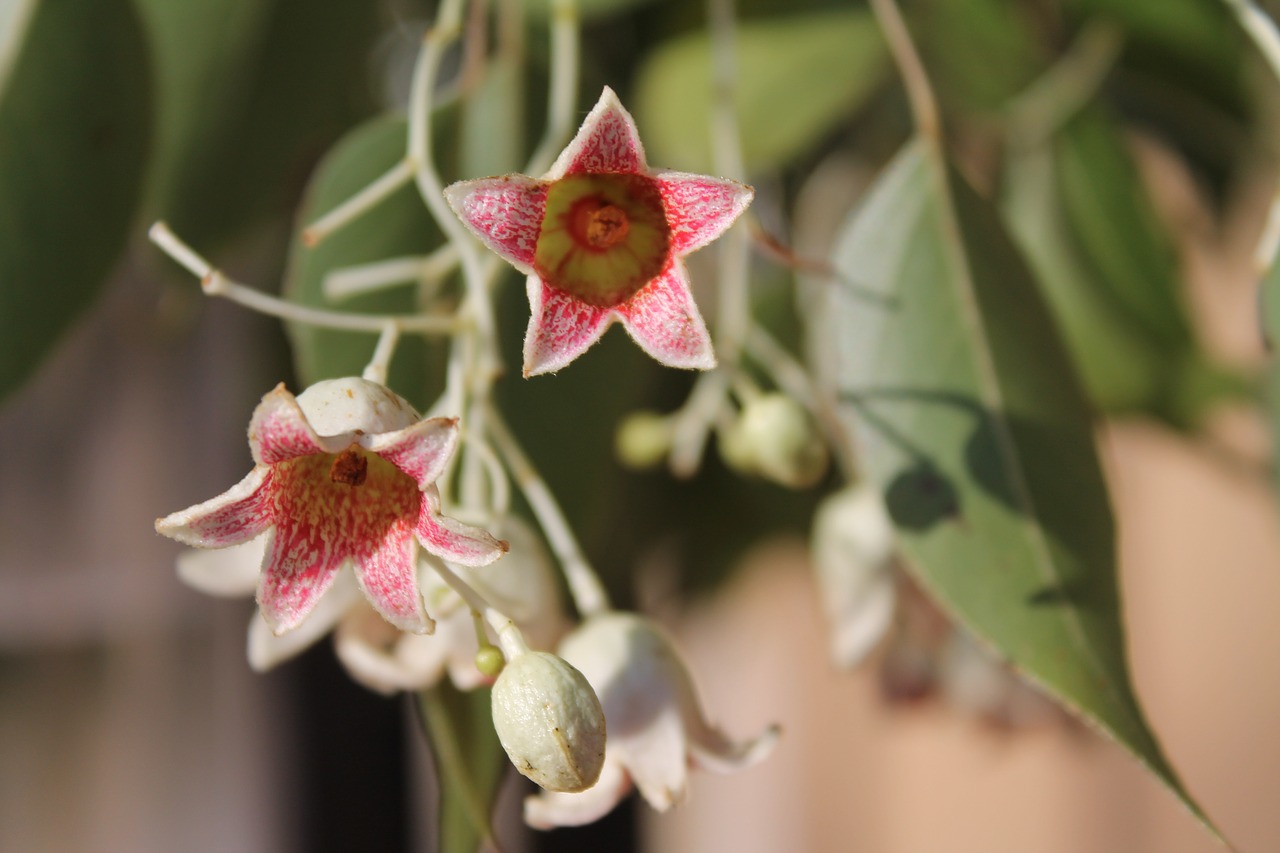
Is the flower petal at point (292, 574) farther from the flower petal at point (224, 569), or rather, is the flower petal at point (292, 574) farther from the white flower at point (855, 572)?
the white flower at point (855, 572)

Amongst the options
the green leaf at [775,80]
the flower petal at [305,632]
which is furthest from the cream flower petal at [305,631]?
the green leaf at [775,80]

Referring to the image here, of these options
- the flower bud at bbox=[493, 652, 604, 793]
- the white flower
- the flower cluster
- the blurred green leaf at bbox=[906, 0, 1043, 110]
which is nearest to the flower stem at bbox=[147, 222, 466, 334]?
the flower cluster

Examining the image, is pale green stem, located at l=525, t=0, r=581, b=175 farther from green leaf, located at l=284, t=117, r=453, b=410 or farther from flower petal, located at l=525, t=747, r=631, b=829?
flower petal, located at l=525, t=747, r=631, b=829

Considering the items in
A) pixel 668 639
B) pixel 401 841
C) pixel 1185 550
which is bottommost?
pixel 1185 550

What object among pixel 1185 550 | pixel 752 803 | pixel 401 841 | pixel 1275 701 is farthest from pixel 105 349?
pixel 1275 701

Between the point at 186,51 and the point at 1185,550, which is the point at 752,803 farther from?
the point at 186,51

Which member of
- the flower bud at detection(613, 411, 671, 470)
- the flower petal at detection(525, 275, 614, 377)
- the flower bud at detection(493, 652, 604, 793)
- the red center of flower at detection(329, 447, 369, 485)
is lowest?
the flower bud at detection(613, 411, 671, 470)
